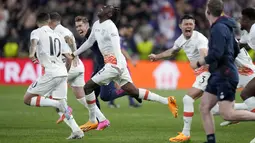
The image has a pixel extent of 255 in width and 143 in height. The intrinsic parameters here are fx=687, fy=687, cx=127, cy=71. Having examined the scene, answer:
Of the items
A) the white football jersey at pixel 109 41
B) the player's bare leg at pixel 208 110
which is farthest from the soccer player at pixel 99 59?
the player's bare leg at pixel 208 110

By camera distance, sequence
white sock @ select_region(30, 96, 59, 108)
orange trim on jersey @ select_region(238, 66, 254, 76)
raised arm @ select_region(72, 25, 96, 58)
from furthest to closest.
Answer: orange trim on jersey @ select_region(238, 66, 254, 76) < raised arm @ select_region(72, 25, 96, 58) < white sock @ select_region(30, 96, 59, 108)

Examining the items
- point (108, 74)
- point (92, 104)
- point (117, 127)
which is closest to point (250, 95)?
point (108, 74)

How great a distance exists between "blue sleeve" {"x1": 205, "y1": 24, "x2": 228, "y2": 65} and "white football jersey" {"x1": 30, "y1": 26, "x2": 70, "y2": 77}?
3.74 m

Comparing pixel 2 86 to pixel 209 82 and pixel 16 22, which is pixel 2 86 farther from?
pixel 209 82

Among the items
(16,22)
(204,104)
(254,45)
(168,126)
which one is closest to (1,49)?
Result: (16,22)

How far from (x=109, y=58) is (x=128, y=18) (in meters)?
17.3

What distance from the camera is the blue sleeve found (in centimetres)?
1014

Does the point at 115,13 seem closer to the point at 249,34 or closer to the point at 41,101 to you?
the point at 41,101

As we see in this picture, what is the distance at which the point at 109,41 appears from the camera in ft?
44.8

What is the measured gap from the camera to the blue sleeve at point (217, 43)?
10141mm

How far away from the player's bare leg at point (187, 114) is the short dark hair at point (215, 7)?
253 centimetres

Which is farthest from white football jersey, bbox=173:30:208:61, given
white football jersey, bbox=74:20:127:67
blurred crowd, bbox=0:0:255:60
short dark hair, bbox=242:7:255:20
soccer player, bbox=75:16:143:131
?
blurred crowd, bbox=0:0:255:60

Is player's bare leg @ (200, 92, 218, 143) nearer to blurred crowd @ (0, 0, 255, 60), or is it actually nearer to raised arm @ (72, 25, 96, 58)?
raised arm @ (72, 25, 96, 58)

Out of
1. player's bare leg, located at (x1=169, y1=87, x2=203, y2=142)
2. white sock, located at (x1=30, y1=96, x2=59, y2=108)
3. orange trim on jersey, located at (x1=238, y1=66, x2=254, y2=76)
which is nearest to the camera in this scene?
player's bare leg, located at (x1=169, y1=87, x2=203, y2=142)
